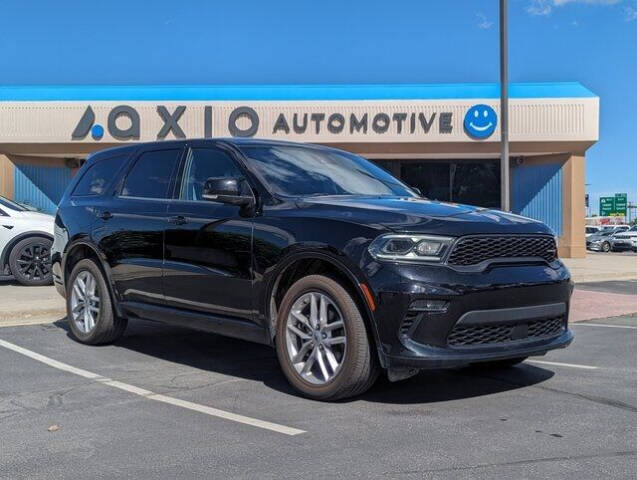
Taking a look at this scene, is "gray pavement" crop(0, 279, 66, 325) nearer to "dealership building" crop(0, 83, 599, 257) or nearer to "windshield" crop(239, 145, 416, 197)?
"windshield" crop(239, 145, 416, 197)

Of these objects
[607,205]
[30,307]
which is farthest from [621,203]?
[30,307]

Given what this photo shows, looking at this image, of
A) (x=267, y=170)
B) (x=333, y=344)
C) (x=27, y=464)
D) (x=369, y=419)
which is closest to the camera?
(x=27, y=464)

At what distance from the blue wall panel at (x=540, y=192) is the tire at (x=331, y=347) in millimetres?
19017

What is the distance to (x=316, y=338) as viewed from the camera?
493 cm

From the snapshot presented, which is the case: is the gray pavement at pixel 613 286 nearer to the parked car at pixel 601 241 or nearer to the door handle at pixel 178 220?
the door handle at pixel 178 220

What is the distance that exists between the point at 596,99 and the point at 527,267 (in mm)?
18377

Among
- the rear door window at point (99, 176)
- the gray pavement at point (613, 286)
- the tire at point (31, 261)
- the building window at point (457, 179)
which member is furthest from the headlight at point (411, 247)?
the building window at point (457, 179)

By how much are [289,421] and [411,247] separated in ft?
4.45

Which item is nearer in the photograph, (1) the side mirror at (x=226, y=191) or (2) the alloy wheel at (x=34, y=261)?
(1) the side mirror at (x=226, y=191)

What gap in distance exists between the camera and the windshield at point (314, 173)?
5.63m

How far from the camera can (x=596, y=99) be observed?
2138 centimetres

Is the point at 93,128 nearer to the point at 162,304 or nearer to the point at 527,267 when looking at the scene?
the point at 162,304

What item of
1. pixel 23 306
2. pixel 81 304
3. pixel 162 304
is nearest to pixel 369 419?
pixel 162 304

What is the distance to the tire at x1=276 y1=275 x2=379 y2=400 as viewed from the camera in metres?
4.66
